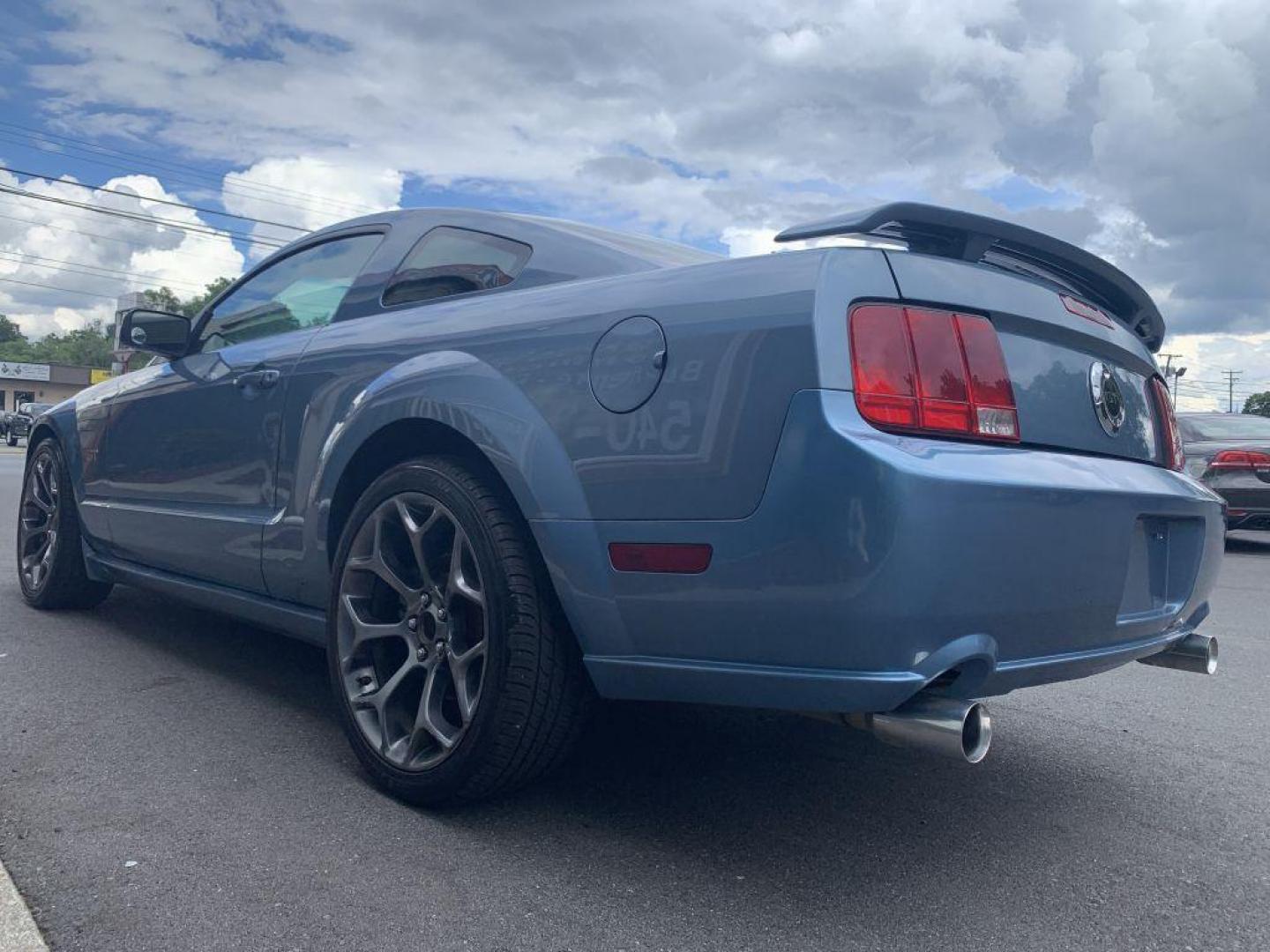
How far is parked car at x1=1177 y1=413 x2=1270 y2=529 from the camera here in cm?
1050

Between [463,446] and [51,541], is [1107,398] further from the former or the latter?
[51,541]

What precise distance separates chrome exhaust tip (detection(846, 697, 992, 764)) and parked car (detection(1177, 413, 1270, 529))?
9180 millimetres

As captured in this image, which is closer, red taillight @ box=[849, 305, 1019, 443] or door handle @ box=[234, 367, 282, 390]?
red taillight @ box=[849, 305, 1019, 443]

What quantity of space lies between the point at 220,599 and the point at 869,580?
2.41 meters

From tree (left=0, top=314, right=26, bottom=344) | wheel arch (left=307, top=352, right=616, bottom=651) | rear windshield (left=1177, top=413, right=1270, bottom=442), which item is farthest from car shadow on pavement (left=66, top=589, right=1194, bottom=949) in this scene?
tree (left=0, top=314, right=26, bottom=344)

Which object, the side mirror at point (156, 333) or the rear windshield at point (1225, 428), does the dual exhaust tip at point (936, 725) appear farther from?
the rear windshield at point (1225, 428)

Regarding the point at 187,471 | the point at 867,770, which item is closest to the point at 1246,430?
the point at 867,770

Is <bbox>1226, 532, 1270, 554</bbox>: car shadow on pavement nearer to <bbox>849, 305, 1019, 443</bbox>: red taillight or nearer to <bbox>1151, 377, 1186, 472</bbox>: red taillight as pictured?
<bbox>1151, 377, 1186, 472</bbox>: red taillight

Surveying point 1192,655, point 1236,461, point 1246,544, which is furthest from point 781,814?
point 1246,544

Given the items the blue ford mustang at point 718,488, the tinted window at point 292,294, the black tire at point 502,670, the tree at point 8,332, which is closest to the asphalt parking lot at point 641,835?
the black tire at point 502,670

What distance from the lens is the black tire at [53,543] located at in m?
4.94

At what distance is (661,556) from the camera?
2.34m

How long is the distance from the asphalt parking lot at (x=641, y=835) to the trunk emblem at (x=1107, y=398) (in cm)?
99

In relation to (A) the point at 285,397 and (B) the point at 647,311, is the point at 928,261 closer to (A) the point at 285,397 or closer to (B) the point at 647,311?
(B) the point at 647,311
